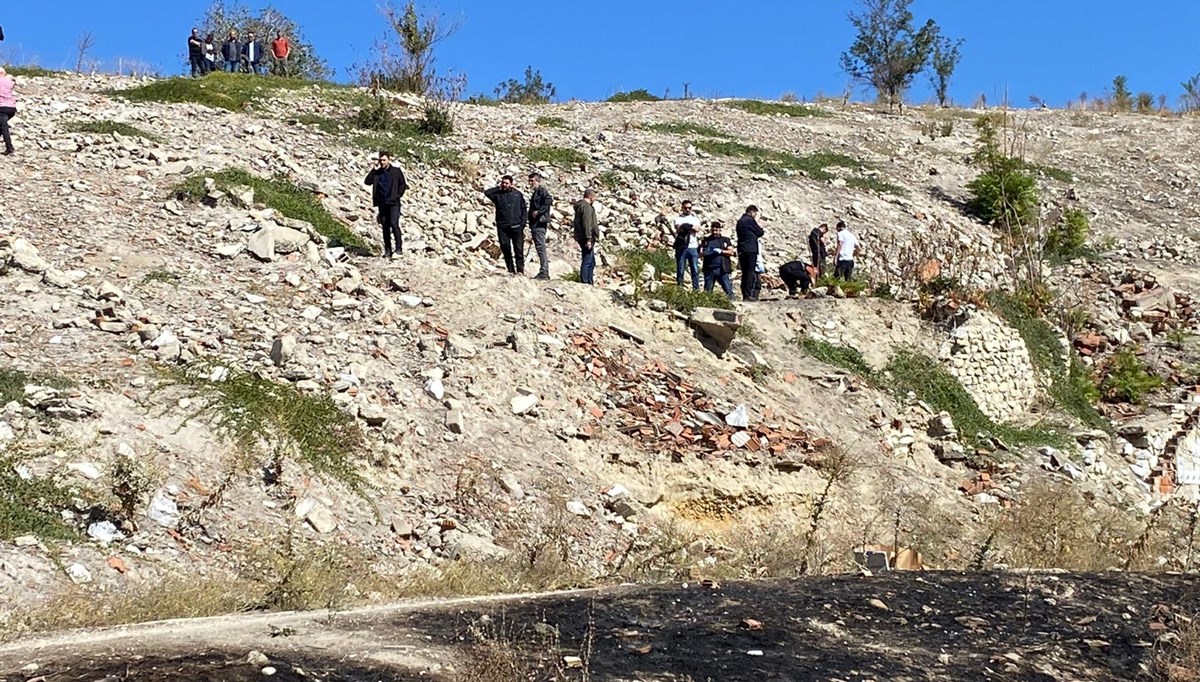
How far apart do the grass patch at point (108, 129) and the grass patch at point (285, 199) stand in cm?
178

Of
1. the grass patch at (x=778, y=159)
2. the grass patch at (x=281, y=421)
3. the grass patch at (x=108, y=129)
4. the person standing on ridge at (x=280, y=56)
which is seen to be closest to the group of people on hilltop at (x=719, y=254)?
the grass patch at (x=778, y=159)

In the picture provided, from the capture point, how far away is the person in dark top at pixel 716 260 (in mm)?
14414

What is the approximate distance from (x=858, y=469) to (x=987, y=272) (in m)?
7.03

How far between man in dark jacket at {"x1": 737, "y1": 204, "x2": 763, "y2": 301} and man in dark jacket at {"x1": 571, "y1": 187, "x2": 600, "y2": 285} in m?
2.00

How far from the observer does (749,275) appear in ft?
48.1

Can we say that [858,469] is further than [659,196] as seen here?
No

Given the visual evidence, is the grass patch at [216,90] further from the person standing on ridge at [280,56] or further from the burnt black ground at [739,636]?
the burnt black ground at [739,636]

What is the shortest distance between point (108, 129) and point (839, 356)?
9.86 meters

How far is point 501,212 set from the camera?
42.1 ft

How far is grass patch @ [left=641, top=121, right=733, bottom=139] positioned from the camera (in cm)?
2242

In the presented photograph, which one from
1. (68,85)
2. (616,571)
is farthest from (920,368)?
(68,85)

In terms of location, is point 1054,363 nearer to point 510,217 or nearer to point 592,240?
point 592,240

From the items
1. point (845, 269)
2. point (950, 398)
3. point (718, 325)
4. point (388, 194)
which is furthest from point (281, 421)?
point (845, 269)

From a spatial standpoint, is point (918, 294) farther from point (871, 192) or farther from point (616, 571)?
point (616, 571)
